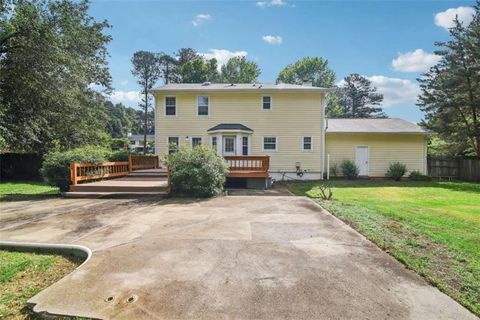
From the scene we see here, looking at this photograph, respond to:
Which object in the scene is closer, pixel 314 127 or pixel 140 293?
pixel 140 293

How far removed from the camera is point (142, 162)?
15648 mm

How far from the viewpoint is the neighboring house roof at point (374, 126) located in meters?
17.4

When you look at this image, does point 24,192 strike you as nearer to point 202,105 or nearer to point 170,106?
point 170,106

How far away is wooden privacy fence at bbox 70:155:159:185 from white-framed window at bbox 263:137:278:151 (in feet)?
22.1

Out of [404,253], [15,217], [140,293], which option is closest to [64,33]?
[15,217]

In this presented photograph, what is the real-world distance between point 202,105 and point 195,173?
8517 millimetres

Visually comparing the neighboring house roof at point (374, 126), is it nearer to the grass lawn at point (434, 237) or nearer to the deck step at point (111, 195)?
the grass lawn at point (434, 237)

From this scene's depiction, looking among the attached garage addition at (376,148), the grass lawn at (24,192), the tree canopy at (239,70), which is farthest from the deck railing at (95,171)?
the tree canopy at (239,70)

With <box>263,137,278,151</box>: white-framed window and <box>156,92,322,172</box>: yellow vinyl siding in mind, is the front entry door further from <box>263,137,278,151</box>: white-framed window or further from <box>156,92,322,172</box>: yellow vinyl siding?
<box>263,137,278,151</box>: white-framed window

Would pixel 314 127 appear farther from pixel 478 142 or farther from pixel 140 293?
pixel 140 293

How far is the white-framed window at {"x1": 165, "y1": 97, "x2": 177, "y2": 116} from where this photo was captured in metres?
17.0

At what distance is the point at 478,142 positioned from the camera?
18578 millimetres

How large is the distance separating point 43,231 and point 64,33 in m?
13.8

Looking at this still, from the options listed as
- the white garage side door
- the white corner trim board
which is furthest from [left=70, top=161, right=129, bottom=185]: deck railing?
the white garage side door
